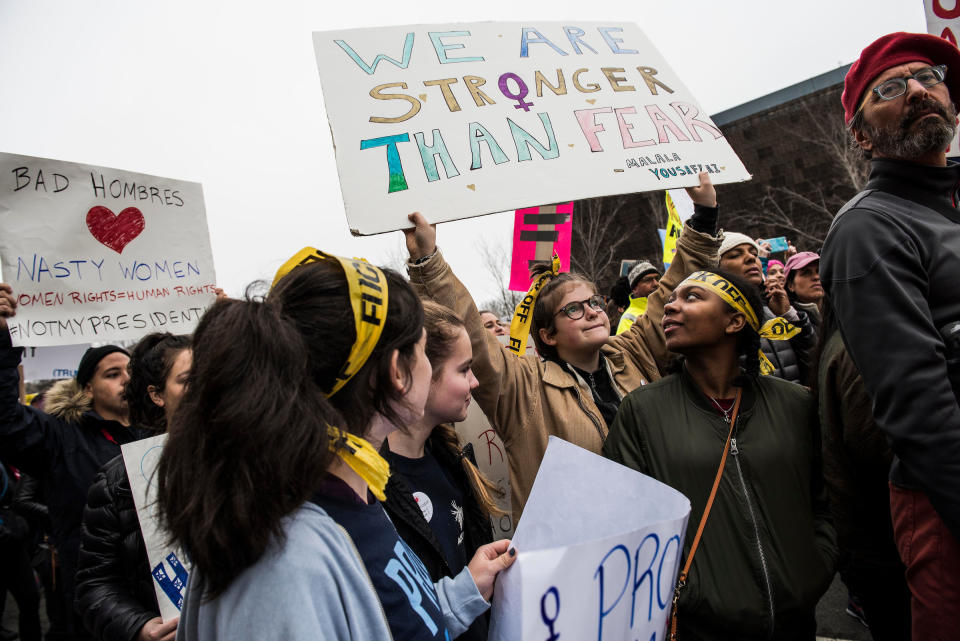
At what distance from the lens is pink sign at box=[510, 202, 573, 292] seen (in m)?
3.62

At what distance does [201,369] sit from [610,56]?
2.77 m

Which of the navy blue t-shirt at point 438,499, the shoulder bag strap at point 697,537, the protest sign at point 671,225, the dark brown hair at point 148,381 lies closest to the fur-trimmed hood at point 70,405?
the dark brown hair at point 148,381

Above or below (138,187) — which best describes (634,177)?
below

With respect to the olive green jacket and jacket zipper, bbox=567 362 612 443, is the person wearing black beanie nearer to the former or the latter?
jacket zipper, bbox=567 362 612 443

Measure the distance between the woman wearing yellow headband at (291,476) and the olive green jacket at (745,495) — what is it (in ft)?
3.82

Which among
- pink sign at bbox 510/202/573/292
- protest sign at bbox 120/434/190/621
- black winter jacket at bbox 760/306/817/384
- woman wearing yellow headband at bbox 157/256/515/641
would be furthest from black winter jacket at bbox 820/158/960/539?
A: black winter jacket at bbox 760/306/817/384

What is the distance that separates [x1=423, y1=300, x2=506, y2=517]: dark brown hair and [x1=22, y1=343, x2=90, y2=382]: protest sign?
4697 millimetres

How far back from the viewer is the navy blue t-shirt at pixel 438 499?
1867 millimetres

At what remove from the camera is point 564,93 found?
287 centimetres

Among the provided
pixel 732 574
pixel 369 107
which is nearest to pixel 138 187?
pixel 369 107

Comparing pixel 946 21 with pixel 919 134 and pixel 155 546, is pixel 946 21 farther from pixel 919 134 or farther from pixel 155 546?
pixel 155 546

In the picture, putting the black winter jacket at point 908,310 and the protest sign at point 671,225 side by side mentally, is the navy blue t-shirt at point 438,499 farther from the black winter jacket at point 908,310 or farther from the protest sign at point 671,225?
the protest sign at point 671,225

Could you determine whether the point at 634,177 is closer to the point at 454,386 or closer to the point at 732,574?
the point at 454,386

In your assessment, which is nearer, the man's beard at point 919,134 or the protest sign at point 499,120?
the man's beard at point 919,134
